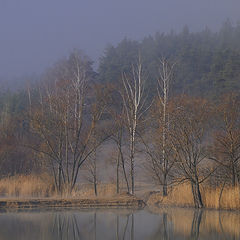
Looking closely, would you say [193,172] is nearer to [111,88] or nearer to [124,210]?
[124,210]

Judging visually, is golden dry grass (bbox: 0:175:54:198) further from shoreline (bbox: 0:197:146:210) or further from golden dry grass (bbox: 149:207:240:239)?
golden dry grass (bbox: 149:207:240:239)

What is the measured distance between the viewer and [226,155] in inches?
833

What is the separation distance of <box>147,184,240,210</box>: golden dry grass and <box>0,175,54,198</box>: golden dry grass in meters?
6.92

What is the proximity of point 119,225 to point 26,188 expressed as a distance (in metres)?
12.8

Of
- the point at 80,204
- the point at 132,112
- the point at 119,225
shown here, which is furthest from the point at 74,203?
the point at 132,112

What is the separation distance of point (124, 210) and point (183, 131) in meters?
4.76

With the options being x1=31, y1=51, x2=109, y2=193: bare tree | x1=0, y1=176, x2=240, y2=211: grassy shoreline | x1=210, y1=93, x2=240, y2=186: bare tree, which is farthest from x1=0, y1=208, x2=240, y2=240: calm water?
x1=31, y1=51, x2=109, y2=193: bare tree

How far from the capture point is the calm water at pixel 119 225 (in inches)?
553

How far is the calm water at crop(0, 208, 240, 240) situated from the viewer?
46.1ft

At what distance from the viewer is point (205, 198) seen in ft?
71.0

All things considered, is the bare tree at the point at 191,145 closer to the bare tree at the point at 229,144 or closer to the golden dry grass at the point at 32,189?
the bare tree at the point at 229,144

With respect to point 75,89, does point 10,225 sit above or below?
below

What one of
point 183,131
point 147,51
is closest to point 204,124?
point 183,131

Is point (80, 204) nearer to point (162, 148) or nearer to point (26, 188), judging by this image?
point (162, 148)
